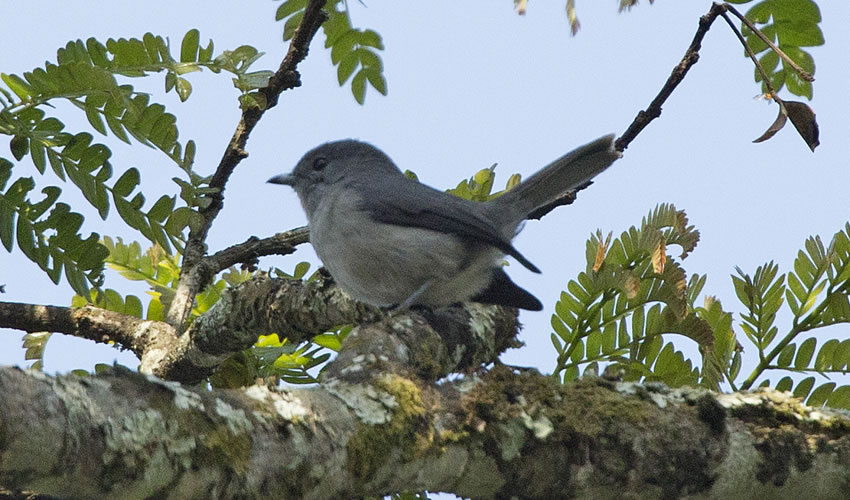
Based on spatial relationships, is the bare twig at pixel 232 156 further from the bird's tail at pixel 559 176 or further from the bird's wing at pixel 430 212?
the bird's tail at pixel 559 176

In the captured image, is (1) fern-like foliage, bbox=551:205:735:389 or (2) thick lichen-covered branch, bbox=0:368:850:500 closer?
(2) thick lichen-covered branch, bbox=0:368:850:500

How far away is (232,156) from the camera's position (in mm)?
3625

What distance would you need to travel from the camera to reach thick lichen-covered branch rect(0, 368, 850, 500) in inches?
68.6

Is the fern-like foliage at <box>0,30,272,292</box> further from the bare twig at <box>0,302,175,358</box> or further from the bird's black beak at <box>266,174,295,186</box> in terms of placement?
the bird's black beak at <box>266,174,295,186</box>

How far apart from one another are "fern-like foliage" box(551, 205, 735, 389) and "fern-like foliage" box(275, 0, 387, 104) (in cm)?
125

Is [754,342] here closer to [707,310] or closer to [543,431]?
[707,310]

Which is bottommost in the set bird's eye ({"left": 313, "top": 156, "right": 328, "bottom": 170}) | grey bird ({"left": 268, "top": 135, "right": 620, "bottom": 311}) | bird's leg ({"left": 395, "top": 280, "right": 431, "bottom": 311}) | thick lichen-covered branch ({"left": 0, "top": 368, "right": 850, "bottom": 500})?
thick lichen-covered branch ({"left": 0, "top": 368, "right": 850, "bottom": 500})

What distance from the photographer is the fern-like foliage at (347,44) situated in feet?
12.9

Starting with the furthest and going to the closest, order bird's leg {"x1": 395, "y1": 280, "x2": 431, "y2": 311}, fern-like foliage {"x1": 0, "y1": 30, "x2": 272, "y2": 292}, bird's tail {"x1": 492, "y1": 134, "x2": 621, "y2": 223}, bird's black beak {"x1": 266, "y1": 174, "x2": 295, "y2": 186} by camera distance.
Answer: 1. bird's black beak {"x1": 266, "y1": 174, "x2": 295, "y2": 186}
2. bird's tail {"x1": 492, "y1": 134, "x2": 621, "y2": 223}
3. bird's leg {"x1": 395, "y1": 280, "x2": 431, "y2": 311}
4. fern-like foliage {"x1": 0, "y1": 30, "x2": 272, "y2": 292}

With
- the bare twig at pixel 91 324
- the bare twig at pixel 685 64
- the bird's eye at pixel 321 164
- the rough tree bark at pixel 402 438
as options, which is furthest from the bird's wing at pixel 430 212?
the rough tree bark at pixel 402 438

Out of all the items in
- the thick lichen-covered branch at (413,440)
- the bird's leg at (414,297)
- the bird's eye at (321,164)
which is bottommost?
the thick lichen-covered branch at (413,440)

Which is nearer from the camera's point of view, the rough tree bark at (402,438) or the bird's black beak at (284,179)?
the rough tree bark at (402,438)

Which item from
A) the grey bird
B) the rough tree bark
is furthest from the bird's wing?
the rough tree bark

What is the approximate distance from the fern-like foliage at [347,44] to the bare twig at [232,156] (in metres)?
0.49
